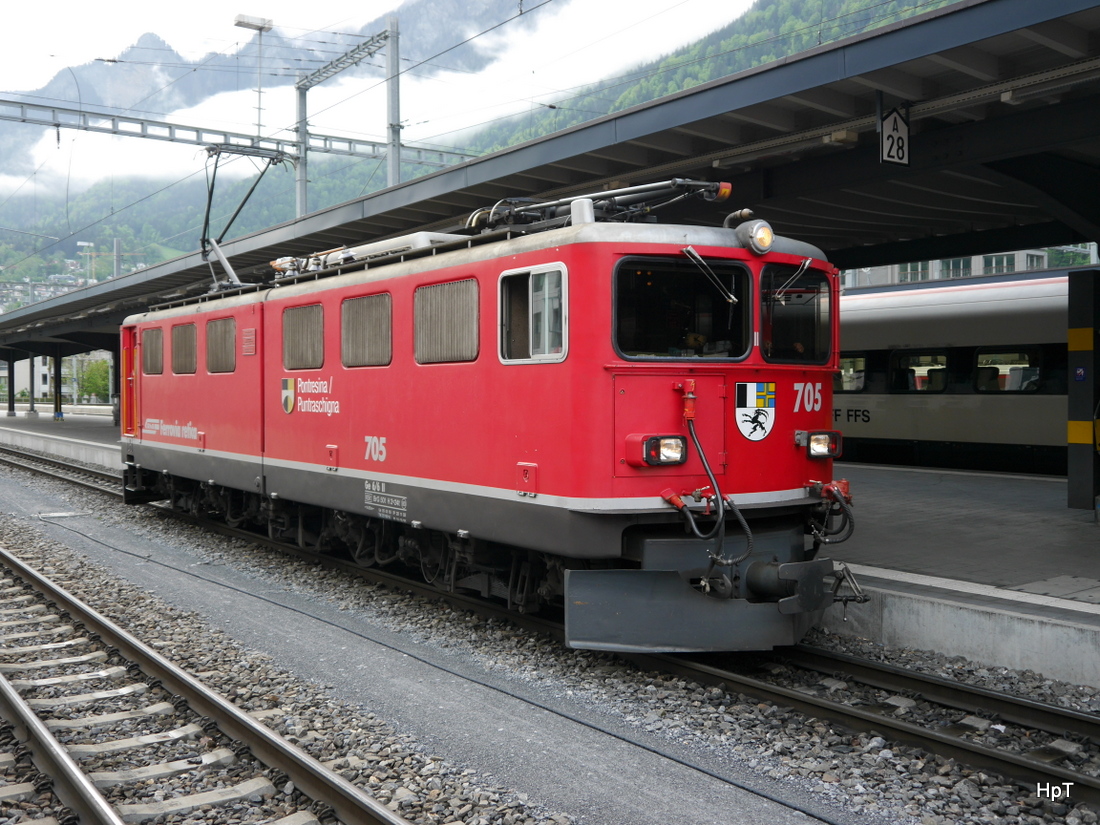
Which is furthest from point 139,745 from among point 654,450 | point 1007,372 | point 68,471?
point 68,471

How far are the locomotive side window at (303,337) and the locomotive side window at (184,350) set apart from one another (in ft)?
9.65

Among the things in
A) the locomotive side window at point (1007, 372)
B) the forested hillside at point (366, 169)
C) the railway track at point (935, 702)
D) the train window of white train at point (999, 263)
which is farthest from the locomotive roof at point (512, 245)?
the forested hillside at point (366, 169)

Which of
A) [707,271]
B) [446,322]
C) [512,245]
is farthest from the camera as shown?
[446,322]

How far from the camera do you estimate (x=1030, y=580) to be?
7.65m

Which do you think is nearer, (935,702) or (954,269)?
(935,702)

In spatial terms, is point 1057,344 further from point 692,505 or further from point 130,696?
point 130,696

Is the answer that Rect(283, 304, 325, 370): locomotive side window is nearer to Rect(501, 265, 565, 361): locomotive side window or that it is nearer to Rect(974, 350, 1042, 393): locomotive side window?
Rect(501, 265, 565, 361): locomotive side window

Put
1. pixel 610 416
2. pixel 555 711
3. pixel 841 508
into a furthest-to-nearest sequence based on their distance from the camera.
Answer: pixel 841 508
pixel 610 416
pixel 555 711

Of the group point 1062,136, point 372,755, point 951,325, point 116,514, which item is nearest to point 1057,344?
point 951,325

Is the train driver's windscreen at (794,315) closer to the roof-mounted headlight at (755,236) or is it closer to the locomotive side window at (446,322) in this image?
the roof-mounted headlight at (755,236)

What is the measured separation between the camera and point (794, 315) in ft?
22.8

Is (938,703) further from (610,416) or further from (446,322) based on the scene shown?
(446,322)

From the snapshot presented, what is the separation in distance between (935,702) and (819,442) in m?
1.96

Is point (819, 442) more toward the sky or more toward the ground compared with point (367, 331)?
more toward the ground
